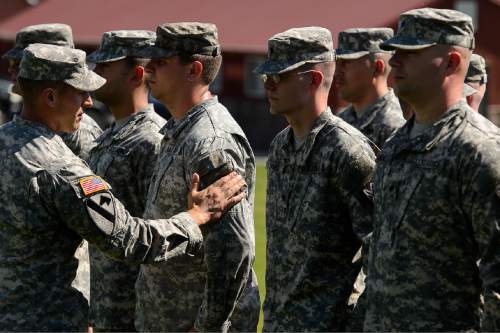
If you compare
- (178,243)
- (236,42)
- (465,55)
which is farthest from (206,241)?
(236,42)

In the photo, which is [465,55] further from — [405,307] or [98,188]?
[98,188]

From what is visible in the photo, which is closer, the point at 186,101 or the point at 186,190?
the point at 186,190

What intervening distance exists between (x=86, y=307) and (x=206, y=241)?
726 millimetres

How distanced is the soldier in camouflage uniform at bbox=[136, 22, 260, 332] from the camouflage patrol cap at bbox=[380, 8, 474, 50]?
112 cm

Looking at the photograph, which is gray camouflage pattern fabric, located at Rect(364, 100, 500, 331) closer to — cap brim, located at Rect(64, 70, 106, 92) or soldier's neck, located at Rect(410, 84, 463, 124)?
soldier's neck, located at Rect(410, 84, 463, 124)

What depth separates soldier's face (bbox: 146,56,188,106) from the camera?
6.15 meters

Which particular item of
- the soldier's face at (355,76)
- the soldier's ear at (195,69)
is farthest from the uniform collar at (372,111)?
the soldier's ear at (195,69)

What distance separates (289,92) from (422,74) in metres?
1.36

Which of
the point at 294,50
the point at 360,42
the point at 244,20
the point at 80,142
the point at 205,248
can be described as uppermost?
the point at 294,50

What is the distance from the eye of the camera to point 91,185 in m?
5.28

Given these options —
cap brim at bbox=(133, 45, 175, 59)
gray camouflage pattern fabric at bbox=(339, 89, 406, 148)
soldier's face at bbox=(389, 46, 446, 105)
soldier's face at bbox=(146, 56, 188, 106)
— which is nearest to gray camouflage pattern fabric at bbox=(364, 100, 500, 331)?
soldier's face at bbox=(389, 46, 446, 105)

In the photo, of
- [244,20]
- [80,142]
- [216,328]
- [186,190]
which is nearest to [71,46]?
[80,142]

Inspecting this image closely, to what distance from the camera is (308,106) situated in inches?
249

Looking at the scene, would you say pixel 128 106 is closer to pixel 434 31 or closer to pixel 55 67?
pixel 55 67
